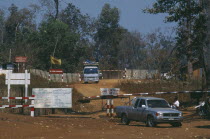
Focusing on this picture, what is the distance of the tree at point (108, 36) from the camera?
314 feet

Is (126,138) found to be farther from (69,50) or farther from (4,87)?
(69,50)

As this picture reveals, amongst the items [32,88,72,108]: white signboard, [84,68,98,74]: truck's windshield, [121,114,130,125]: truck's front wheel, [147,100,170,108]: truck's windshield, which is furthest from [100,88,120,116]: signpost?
[84,68,98,74]: truck's windshield

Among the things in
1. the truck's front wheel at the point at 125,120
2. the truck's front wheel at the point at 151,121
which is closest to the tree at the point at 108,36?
the truck's front wheel at the point at 125,120

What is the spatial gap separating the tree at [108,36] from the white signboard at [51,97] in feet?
205

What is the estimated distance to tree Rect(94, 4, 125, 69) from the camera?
95.8m

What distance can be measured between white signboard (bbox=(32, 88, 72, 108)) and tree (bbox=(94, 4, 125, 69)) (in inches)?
2463

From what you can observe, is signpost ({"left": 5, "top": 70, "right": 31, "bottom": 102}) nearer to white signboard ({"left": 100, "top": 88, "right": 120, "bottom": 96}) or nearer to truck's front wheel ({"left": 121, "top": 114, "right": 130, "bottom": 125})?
white signboard ({"left": 100, "top": 88, "right": 120, "bottom": 96})

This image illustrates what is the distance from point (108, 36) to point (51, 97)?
2626 inches

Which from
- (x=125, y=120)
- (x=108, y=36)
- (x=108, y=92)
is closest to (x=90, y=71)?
(x=108, y=92)

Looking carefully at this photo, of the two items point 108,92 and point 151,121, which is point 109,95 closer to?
point 108,92

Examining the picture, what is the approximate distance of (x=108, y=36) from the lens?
97375 mm

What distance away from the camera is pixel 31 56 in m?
68.9

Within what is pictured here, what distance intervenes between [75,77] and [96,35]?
30875 mm

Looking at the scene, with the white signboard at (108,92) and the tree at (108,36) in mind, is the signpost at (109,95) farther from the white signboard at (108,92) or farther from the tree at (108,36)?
the tree at (108,36)
